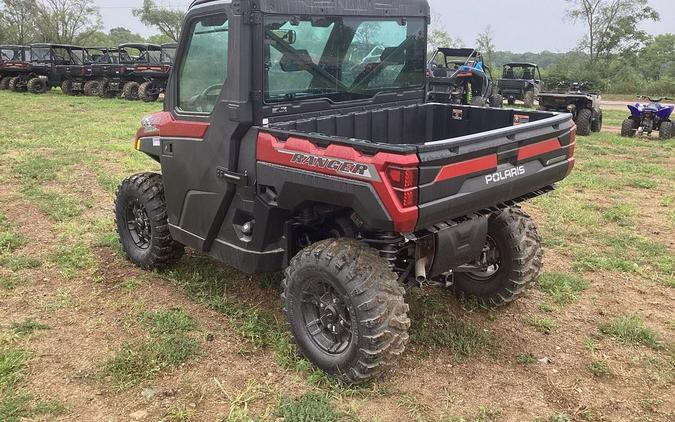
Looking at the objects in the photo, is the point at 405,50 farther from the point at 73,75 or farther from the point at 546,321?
the point at 73,75

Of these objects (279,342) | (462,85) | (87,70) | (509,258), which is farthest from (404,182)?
(87,70)

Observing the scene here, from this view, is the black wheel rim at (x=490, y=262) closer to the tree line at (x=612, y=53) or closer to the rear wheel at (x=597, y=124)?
the rear wheel at (x=597, y=124)

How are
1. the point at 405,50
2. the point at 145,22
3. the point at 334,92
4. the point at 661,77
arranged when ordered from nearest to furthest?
the point at 334,92
the point at 405,50
the point at 661,77
the point at 145,22

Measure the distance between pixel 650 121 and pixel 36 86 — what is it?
21557 mm

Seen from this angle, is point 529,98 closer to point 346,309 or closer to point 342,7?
point 342,7

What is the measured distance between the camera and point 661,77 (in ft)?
106

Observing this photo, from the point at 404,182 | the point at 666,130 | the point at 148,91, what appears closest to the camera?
the point at 404,182

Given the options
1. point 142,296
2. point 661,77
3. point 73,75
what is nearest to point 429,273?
point 142,296

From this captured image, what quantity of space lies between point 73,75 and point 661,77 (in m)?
29.3

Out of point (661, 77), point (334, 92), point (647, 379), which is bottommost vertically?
point (647, 379)

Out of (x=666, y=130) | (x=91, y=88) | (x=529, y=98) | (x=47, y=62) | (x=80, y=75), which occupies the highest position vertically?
(x=47, y=62)

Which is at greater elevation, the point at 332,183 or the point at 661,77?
the point at 661,77

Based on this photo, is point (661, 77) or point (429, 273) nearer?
point (429, 273)

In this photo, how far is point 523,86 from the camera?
776 inches
